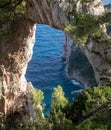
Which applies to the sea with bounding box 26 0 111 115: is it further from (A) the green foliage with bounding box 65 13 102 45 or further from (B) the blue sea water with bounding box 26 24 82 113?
(A) the green foliage with bounding box 65 13 102 45

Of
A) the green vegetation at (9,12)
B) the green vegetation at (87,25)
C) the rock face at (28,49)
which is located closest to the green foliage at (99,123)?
the green vegetation at (87,25)

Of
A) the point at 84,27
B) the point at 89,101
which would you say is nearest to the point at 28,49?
the point at 89,101

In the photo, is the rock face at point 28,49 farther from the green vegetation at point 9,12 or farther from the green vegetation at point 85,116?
the green vegetation at point 85,116

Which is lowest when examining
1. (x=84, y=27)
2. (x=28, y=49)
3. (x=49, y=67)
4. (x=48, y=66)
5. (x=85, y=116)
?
(x=49, y=67)

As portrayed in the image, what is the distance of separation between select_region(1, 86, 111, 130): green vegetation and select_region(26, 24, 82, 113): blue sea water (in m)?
25.4

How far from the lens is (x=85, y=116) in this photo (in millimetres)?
15812

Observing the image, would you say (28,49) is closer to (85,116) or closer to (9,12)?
(9,12)

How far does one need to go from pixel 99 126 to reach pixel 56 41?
56497mm

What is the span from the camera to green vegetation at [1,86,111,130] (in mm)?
11938

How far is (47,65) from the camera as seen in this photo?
59.4 meters

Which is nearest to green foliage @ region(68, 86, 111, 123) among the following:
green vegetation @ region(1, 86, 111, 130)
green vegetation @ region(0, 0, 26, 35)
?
green vegetation @ region(1, 86, 111, 130)

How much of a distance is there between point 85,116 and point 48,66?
43.6 m

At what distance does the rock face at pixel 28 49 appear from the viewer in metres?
15.3

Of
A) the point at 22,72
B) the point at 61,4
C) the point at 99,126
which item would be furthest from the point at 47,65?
the point at 99,126
